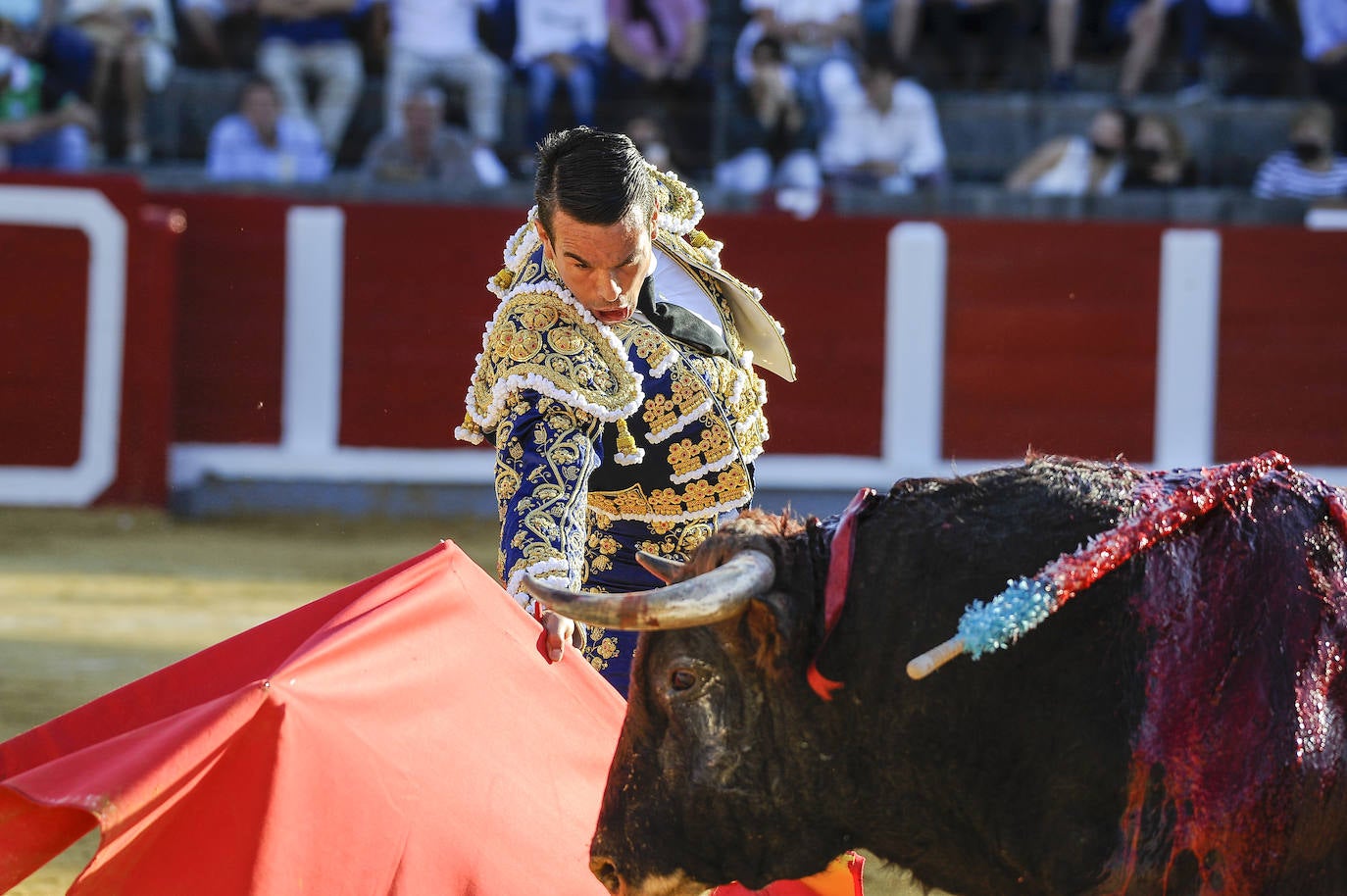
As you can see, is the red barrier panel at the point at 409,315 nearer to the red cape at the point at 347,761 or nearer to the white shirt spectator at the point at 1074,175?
the white shirt spectator at the point at 1074,175

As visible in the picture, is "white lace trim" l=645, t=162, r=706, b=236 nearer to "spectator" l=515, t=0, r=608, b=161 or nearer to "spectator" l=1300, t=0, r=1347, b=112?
"spectator" l=515, t=0, r=608, b=161

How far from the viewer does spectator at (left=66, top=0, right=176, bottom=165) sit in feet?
25.1

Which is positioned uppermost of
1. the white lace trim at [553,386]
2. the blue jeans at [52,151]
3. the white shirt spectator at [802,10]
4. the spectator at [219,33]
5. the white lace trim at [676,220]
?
the white shirt spectator at [802,10]

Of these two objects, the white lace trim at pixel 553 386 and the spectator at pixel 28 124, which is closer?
the white lace trim at pixel 553 386

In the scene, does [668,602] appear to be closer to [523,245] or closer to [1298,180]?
[523,245]

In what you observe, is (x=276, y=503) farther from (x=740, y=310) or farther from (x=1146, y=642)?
(x=1146, y=642)

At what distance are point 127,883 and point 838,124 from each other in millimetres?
6420

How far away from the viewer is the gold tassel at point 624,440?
213cm

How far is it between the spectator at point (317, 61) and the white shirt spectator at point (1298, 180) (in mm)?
4229

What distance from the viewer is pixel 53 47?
7.60 m

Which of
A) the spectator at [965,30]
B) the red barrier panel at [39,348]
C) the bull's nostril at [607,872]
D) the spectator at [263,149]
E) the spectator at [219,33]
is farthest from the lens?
the spectator at [965,30]

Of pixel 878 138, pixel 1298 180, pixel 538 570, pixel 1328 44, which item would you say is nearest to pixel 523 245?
pixel 538 570

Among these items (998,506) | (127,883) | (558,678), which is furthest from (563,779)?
(998,506)

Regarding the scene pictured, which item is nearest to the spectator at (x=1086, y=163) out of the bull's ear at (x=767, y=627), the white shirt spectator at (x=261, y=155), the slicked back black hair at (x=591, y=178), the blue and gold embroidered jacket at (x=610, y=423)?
the white shirt spectator at (x=261, y=155)
